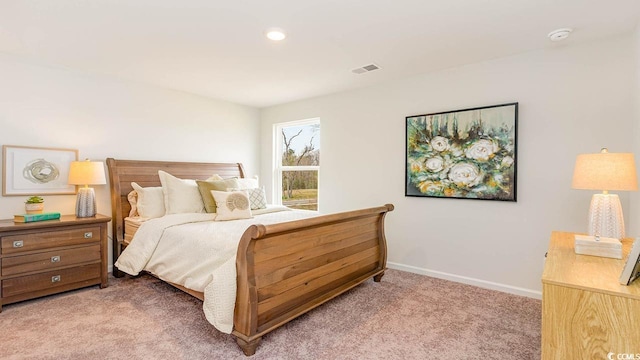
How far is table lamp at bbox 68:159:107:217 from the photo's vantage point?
3051mm

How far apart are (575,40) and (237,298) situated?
3.26 m

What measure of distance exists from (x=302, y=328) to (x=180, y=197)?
1.93 meters

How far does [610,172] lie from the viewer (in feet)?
5.87

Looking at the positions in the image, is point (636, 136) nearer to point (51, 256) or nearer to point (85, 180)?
point (85, 180)

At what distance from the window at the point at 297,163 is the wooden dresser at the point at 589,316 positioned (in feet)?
11.1

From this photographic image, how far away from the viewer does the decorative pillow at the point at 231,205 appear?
313 centimetres

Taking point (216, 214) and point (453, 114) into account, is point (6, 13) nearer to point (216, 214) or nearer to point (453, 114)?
point (216, 214)

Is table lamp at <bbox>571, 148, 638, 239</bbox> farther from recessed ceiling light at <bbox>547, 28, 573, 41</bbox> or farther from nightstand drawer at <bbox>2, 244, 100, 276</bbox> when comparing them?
nightstand drawer at <bbox>2, 244, 100, 276</bbox>

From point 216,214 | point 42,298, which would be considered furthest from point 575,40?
point 42,298

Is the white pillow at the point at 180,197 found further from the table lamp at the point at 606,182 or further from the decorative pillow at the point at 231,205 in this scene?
the table lamp at the point at 606,182

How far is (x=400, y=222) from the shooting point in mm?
3682

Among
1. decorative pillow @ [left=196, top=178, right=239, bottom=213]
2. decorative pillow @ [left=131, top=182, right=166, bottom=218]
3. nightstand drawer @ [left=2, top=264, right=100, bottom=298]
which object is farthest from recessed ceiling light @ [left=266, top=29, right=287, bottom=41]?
nightstand drawer @ [left=2, top=264, right=100, bottom=298]

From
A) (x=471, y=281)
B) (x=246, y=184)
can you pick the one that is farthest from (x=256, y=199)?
(x=471, y=281)

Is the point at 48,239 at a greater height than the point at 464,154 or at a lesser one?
lesser
